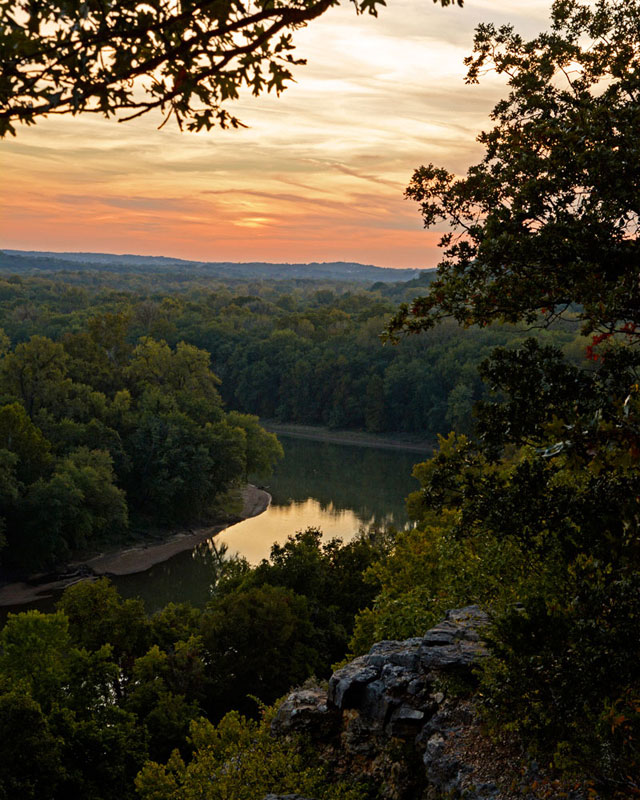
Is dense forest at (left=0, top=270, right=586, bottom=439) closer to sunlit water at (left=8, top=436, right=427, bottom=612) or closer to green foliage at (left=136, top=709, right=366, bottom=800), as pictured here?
sunlit water at (left=8, top=436, right=427, bottom=612)

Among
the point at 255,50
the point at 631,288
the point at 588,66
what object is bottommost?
the point at 631,288

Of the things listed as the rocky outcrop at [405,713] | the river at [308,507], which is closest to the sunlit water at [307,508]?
the river at [308,507]

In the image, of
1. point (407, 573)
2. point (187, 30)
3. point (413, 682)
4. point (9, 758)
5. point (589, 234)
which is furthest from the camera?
point (407, 573)

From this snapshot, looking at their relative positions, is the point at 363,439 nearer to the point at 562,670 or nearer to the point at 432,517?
the point at 432,517

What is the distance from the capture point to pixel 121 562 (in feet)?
131

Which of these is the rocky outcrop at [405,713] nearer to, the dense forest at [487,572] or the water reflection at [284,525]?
the dense forest at [487,572]

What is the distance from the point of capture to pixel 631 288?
21.3 ft

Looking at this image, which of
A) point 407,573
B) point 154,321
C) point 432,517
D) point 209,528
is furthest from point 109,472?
point 154,321

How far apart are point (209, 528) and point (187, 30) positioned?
44.4 meters

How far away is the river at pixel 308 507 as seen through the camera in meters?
37.7

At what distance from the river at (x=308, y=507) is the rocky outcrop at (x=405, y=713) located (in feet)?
77.5

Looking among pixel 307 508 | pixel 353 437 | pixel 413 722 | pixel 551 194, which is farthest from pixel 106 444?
pixel 551 194

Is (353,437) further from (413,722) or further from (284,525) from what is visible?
(413,722)

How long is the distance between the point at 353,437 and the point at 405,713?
7043cm
